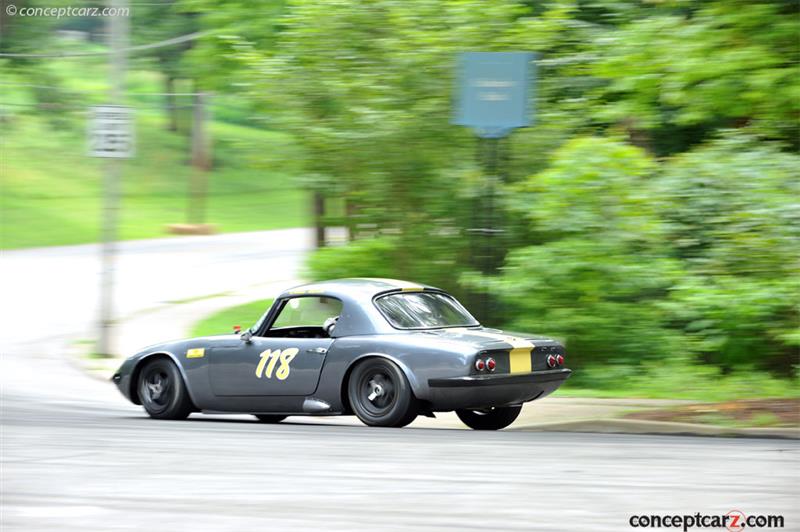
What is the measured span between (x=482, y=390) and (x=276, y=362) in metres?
2.04

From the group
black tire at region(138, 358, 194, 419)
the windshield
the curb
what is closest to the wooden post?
black tire at region(138, 358, 194, 419)

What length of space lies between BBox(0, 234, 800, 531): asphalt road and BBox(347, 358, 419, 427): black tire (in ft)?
0.65

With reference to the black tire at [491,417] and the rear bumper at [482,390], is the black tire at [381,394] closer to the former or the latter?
the rear bumper at [482,390]

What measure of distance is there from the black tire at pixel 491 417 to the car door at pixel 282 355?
4.71 ft

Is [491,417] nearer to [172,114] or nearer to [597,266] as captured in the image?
[597,266]

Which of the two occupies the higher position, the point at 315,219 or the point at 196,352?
the point at 315,219

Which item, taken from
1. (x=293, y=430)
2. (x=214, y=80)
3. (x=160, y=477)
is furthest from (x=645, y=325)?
(x=214, y=80)

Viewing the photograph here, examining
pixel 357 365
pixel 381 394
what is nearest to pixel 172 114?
pixel 357 365

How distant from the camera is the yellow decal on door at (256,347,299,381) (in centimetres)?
1123

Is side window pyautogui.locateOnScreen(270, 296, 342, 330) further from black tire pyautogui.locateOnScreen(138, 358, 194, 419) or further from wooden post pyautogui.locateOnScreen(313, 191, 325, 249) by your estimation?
wooden post pyautogui.locateOnScreen(313, 191, 325, 249)

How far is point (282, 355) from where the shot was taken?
37.0ft

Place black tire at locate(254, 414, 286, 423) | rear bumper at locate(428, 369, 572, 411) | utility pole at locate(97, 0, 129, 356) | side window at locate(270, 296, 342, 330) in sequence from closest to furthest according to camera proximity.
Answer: rear bumper at locate(428, 369, 572, 411)
side window at locate(270, 296, 342, 330)
black tire at locate(254, 414, 286, 423)
utility pole at locate(97, 0, 129, 356)

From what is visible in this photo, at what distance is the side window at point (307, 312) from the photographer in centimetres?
1136

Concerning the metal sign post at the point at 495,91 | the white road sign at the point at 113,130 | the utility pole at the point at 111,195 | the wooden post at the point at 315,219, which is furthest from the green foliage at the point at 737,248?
the utility pole at the point at 111,195
